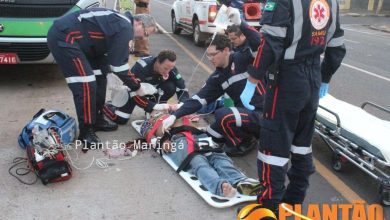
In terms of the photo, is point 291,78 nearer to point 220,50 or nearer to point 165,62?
point 220,50

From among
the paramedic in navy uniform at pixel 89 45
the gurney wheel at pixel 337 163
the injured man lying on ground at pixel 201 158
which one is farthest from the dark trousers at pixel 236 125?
the paramedic in navy uniform at pixel 89 45

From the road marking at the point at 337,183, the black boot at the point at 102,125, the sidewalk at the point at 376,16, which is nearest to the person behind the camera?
the road marking at the point at 337,183

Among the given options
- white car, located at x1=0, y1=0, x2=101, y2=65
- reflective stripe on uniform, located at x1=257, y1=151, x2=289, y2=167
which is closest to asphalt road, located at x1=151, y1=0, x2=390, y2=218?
reflective stripe on uniform, located at x1=257, y1=151, x2=289, y2=167

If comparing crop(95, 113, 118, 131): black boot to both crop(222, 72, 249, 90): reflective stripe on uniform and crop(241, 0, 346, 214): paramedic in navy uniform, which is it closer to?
crop(222, 72, 249, 90): reflective stripe on uniform

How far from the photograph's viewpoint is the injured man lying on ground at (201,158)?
11.2 feet

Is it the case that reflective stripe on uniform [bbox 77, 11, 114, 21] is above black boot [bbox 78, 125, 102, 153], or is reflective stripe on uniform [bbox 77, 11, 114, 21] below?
above

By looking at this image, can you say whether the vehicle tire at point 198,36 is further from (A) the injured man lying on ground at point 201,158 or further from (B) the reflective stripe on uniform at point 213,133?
(B) the reflective stripe on uniform at point 213,133

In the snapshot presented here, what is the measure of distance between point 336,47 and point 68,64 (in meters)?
2.47

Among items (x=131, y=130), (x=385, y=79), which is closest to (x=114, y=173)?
(x=131, y=130)

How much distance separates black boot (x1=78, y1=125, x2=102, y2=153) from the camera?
429cm

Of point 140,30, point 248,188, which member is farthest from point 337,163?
point 140,30

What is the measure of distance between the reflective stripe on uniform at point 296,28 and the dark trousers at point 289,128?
61 millimetres

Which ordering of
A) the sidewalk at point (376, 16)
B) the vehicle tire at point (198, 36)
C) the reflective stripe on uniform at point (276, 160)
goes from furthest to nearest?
1. the sidewalk at point (376, 16)
2. the vehicle tire at point (198, 36)
3. the reflective stripe on uniform at point (276, 160)

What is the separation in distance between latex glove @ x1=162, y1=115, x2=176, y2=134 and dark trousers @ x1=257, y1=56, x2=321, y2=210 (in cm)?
132
